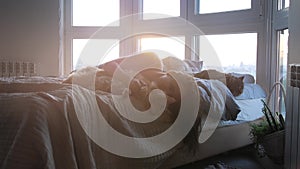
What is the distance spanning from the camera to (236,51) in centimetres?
327

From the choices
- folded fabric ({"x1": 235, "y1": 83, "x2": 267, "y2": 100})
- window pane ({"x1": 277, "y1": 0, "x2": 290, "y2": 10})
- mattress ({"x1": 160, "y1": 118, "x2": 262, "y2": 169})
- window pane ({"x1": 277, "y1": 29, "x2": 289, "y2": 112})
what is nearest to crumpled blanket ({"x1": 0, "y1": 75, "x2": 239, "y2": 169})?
mattress ({"x1": 160, "y1": 118, "x2": 262, "y2": 169})

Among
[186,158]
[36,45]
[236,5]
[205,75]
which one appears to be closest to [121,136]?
[186,158]

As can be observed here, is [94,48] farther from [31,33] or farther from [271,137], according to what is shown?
[271,137]

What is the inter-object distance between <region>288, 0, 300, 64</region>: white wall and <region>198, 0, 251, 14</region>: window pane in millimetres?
1403

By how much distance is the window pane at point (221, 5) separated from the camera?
3.20 m

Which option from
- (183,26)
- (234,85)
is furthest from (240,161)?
(183,26)

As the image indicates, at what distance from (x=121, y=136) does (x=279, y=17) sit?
6.49 feet

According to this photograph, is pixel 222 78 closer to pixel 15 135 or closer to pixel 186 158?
pixel 186 158

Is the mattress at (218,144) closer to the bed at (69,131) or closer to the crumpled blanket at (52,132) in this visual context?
the bed at (69,131)

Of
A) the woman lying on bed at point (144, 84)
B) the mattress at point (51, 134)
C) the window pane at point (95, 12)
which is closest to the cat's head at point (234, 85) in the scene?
the woman lying on bed at point (144, 84)

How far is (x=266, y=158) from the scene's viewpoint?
2414mm

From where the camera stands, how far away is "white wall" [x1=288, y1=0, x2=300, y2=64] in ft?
5.52

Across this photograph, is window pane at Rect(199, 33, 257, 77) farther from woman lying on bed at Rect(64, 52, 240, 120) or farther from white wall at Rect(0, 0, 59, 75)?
white wall at Rect(0, 0, 59, 75)

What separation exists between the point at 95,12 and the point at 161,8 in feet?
2.67
